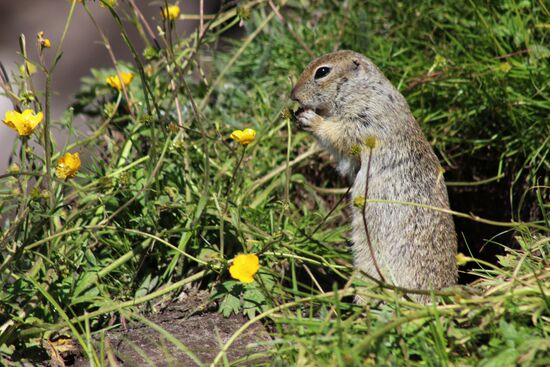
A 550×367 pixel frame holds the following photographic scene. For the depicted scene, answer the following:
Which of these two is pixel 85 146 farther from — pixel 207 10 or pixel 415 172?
pixel 207 10

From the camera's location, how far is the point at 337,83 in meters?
3.47


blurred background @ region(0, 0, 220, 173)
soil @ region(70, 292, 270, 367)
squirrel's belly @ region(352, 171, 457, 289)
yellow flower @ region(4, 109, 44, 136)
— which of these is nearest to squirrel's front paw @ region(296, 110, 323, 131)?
squirrel's belly @ region(352, 171, 457, 289)

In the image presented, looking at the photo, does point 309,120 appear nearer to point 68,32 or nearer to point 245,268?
point 245,268

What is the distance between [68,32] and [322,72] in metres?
3.84

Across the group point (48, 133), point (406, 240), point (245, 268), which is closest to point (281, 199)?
point (406, 240)

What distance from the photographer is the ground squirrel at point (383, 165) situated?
3.12 meters

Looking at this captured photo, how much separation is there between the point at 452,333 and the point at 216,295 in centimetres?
106

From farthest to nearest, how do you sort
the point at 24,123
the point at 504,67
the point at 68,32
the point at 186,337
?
the point at 68,32 < the point at 504,67 < the point at 186,337 < the point at 24,123

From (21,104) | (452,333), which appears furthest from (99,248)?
(452,333)

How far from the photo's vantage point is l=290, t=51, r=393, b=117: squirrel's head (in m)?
3.47

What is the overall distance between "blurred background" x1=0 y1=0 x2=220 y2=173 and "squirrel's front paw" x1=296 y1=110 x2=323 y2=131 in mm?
3256

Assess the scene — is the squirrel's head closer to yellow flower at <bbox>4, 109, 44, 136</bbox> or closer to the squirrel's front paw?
the squirrel's front paw

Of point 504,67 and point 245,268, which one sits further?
point 504,67

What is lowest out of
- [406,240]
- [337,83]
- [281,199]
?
[406,240]
